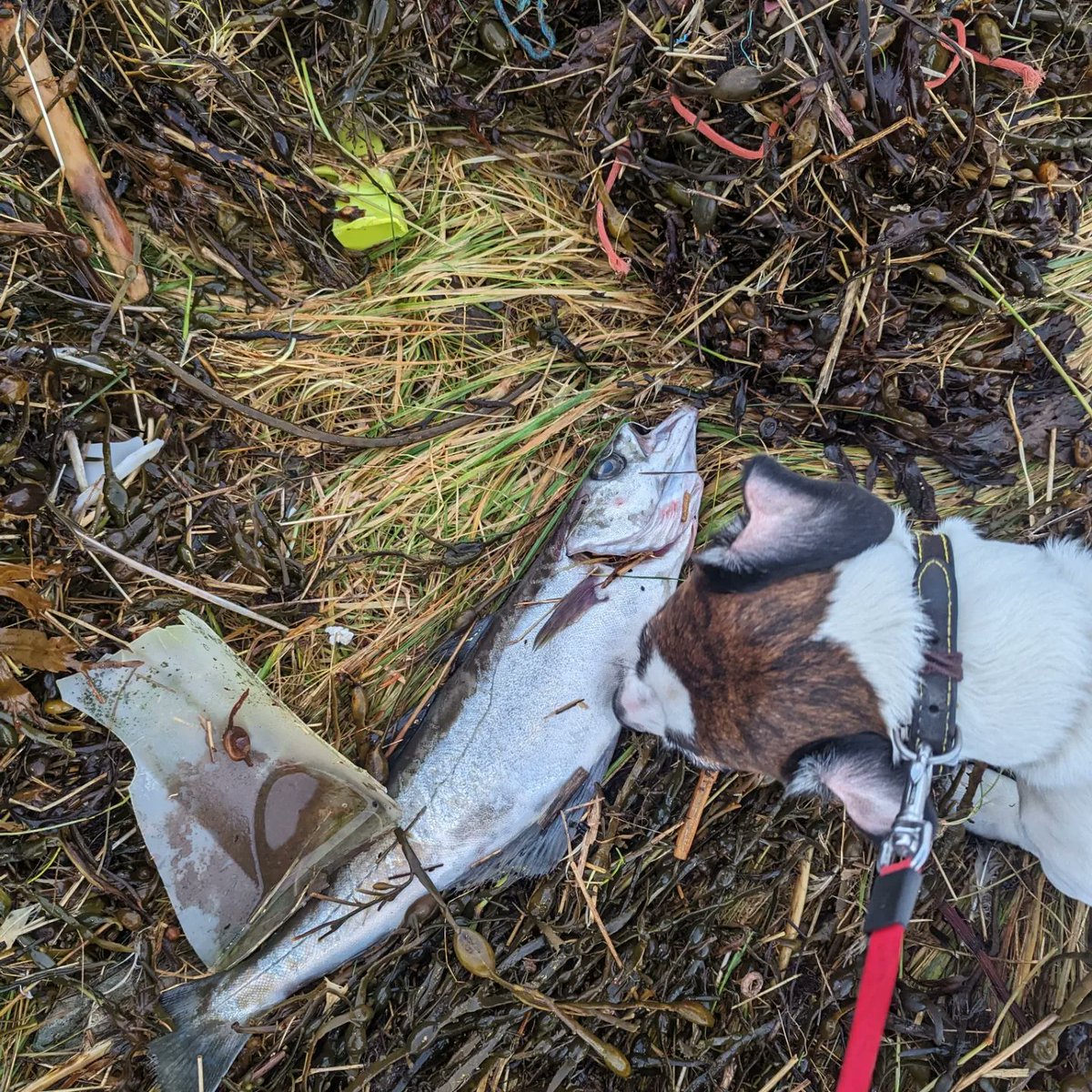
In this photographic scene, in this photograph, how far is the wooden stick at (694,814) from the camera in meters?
3.75

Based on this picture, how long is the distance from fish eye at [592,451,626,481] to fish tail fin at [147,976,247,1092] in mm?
2955

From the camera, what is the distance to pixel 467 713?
12.0ft

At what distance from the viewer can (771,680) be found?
7.94ft

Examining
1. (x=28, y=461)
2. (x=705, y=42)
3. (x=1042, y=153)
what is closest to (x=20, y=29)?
(x=28, y=461)

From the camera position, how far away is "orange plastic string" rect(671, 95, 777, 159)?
329cm

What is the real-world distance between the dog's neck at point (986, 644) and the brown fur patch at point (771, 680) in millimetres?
56

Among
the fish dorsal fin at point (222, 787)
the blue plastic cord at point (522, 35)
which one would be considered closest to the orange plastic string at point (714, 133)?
the blue plastic cord at point (522, 35)

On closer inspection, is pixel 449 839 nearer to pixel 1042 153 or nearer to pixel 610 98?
pixel 610 98

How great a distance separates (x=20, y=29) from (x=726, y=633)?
158 inches

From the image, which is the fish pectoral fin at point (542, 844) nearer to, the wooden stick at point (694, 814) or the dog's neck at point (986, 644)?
the wooden stick at point (694, 814)

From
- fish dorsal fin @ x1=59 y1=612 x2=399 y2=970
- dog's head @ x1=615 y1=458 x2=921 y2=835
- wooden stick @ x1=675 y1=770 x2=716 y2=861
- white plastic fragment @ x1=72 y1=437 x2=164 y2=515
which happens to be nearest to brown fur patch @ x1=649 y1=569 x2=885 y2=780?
dog's head @ x1=615 y1=458 x2=921 y2=835

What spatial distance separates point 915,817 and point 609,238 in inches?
114

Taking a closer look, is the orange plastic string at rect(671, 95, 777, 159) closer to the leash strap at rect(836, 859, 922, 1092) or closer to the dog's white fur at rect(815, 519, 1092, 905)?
the dog's white fur at rect(815, 519, 1092, 905)

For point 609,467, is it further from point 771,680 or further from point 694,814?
point 694,814
